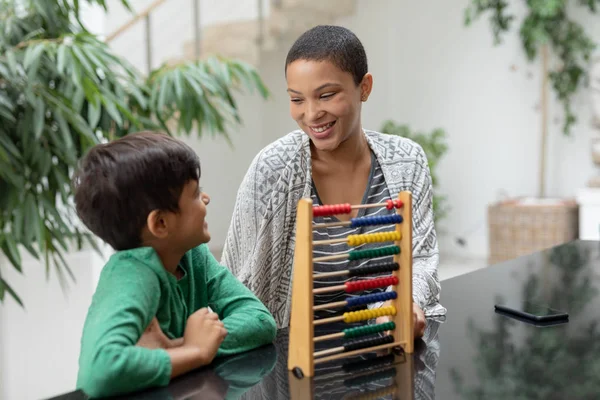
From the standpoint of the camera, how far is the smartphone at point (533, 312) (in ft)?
4.82

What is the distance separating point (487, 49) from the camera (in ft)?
22.9

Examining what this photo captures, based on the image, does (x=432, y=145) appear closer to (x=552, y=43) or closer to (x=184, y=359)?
(x=552, y=43)

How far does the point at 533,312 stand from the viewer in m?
1.50

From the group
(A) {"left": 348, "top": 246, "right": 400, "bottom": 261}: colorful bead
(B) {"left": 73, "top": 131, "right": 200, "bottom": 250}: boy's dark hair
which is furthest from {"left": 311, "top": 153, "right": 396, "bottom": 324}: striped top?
(B) {"left": 73, "top": 131, "right": 200, "bottom": 250}: boy's dark hair

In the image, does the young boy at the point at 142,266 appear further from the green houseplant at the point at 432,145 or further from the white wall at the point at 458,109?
the white wall at the point at 458,109

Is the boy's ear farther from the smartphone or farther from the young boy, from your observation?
the smartphone

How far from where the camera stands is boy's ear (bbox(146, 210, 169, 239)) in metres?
1.12

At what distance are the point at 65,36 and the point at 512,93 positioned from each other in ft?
16.8

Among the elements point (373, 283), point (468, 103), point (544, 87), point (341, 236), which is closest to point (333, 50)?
point (341, 236)

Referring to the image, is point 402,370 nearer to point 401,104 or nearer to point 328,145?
point 328,145

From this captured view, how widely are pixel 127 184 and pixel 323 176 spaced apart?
0.78 metres

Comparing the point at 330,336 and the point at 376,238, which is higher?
the point at 376,238

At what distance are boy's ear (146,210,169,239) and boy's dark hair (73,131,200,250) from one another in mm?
11

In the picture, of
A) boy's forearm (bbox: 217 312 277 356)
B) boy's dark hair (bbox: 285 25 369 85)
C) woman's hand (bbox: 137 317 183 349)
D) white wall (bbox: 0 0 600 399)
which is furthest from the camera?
white wall (bbox: 0 0 600 399)
